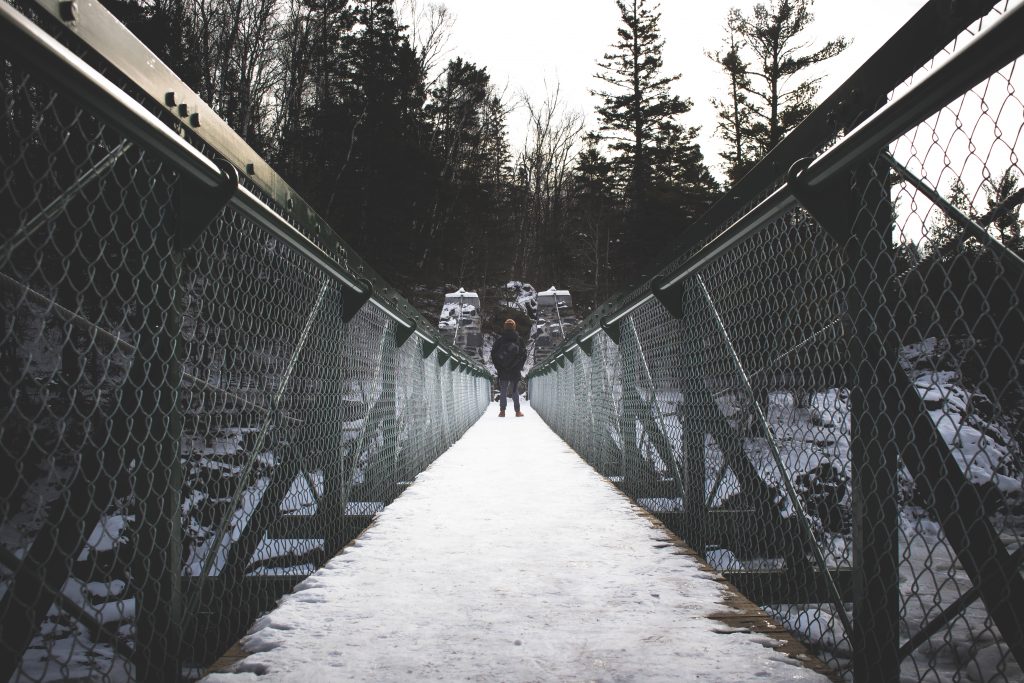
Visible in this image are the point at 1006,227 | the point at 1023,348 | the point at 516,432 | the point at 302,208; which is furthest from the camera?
the point at 516,432

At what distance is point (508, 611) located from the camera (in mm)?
1940

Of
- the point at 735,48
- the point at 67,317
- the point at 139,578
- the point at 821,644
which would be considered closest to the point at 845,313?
the point at 821,644

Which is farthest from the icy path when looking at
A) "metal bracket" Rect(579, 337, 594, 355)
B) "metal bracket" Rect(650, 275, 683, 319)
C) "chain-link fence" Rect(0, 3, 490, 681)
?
"metal bracket" Rect(579, 337, 594, 355)

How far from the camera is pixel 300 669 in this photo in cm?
155

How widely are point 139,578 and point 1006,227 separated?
6.77ft

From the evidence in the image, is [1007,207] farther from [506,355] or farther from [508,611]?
[506,355]

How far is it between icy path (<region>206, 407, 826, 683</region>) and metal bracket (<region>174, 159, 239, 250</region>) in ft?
3.42

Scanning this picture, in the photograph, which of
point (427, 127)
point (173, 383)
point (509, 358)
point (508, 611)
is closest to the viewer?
point (173, 383)

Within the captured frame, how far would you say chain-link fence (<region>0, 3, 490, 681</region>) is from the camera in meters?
1.29

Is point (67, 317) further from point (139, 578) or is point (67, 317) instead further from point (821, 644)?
point (821, 644)

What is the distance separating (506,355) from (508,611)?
10231mm

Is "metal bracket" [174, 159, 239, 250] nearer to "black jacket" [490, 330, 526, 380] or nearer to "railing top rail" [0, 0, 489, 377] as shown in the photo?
"railing top rail" [0, 0, 489, 377]

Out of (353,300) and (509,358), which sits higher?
(509,358)

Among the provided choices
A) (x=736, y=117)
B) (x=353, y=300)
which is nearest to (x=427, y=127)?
(x=736, y=117)
